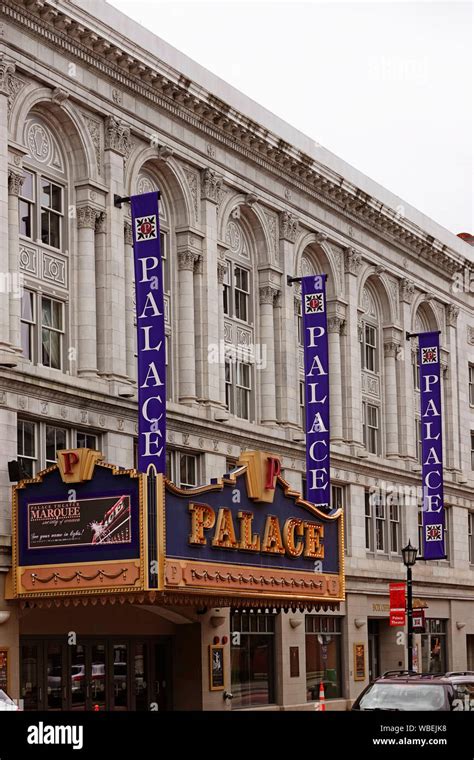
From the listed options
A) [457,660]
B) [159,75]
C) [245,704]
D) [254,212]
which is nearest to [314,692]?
[245,704]

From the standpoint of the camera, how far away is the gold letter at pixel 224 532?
33125 mm

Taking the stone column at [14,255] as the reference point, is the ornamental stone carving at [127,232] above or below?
above

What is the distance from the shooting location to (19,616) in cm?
3234

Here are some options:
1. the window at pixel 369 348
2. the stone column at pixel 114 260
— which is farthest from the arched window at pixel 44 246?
the window at pixel 369 348

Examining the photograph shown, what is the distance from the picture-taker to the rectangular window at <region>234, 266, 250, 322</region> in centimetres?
4584

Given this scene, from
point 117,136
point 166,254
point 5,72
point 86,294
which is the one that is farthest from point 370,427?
point 5,72

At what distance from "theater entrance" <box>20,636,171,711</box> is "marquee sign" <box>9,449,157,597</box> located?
9.89 feet

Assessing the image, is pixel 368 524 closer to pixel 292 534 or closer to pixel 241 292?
pixel 241 292

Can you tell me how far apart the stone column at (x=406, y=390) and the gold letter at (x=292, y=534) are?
19.2 metres

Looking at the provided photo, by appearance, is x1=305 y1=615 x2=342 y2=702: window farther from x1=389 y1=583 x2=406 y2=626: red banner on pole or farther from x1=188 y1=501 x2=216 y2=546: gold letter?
x1=188 y1=501 x2=216 y2=546: gold letter

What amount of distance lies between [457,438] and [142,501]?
34.7 metres

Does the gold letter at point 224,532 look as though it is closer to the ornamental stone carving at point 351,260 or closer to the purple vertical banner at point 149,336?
the purple vertical banner at point 149,336

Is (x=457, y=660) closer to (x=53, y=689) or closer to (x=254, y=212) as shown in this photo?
(x=254, y=212)

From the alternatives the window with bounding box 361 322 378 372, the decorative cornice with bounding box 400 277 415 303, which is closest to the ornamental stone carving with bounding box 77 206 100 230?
the window with bounding box 361 322 378 372
